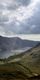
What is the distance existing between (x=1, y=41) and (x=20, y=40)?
28cm

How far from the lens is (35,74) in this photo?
9.56 ft

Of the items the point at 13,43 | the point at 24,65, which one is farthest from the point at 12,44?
the point at 24,65

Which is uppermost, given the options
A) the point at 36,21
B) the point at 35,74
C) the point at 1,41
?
the point at 36,21

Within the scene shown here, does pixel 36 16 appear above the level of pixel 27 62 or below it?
above

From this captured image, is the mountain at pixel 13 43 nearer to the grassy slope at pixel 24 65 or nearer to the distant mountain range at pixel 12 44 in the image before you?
the distant mountain range at pixel 12 44

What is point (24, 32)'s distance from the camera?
9.78ft

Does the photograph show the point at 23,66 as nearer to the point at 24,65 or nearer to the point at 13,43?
the point at 24,65

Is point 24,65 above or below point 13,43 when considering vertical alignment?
below

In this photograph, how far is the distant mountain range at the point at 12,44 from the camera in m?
2.99

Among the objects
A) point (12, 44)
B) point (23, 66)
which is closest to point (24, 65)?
point (23, 66)

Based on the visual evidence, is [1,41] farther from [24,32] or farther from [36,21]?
[36,21]

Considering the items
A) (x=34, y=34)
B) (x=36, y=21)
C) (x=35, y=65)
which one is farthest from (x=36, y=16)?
(x=35, y=65)

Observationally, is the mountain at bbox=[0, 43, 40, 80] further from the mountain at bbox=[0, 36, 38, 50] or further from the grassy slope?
the mountain at bbox=[0, 36, 38, 50]

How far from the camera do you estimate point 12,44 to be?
301 cm
